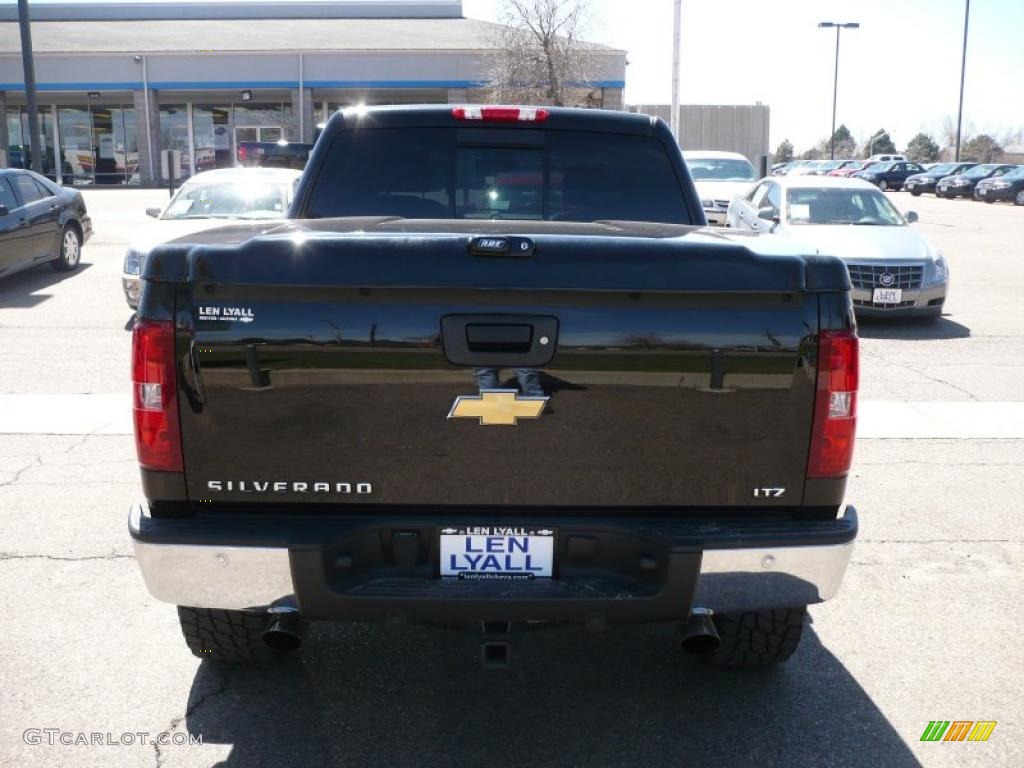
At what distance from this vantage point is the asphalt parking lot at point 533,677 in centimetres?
330

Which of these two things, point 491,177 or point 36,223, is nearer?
point 491,177

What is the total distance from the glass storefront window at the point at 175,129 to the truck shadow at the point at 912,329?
3649 cm

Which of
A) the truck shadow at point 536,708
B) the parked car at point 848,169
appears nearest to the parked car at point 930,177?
the parked car at point 848,169

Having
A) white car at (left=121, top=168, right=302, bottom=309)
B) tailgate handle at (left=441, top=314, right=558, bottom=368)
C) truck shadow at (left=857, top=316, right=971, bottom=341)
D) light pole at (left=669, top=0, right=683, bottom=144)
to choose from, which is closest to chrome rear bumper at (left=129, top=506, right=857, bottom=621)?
tailgate handle at (left=441, top=314, right=558, bottom=368)

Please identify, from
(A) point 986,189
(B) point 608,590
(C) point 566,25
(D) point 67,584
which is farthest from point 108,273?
(A) point 986,189

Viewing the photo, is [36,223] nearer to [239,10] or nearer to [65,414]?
[65,414]

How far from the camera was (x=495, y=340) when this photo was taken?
2.78 meters

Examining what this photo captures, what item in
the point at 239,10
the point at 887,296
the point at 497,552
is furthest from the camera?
the point at 239,10

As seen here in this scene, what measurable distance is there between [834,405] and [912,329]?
992cm

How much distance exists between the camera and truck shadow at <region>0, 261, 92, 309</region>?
13289mm

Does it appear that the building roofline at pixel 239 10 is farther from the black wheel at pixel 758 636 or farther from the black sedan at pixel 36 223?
the black wheel at pixel 758 636

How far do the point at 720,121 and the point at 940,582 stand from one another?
33673 millimetres

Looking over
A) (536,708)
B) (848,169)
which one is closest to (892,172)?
(848,169)

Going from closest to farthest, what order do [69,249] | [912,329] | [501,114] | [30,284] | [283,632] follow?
[283,632], [501,114], [912,329], [30,284], [69,249]
